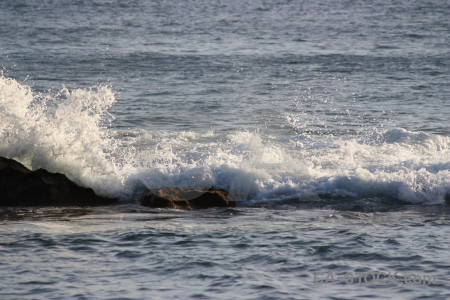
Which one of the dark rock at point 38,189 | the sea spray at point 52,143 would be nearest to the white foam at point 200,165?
the sea spray at point 52,143

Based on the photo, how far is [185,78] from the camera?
23109 millimetres

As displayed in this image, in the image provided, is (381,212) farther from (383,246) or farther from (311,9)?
(311,9)

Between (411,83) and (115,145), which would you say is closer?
(115,145)

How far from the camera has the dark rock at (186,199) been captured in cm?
1144

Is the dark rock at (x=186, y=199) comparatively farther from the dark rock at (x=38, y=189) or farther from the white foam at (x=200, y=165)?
the dark rock at (x=38, y=189)

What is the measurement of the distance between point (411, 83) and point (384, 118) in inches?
170

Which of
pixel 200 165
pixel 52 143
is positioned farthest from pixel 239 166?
pixel 52 143

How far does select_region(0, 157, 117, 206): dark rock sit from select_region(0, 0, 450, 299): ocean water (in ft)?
1.11


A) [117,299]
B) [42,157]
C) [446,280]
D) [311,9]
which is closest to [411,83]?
[42,157]

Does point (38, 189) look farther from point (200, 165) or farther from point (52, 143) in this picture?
point (200, 165)

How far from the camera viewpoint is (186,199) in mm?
11539

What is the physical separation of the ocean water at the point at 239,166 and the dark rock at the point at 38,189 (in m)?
0.34

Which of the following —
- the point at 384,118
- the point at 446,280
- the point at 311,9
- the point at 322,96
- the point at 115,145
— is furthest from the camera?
the point at 311,9

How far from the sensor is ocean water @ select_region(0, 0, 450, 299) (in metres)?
8.35
